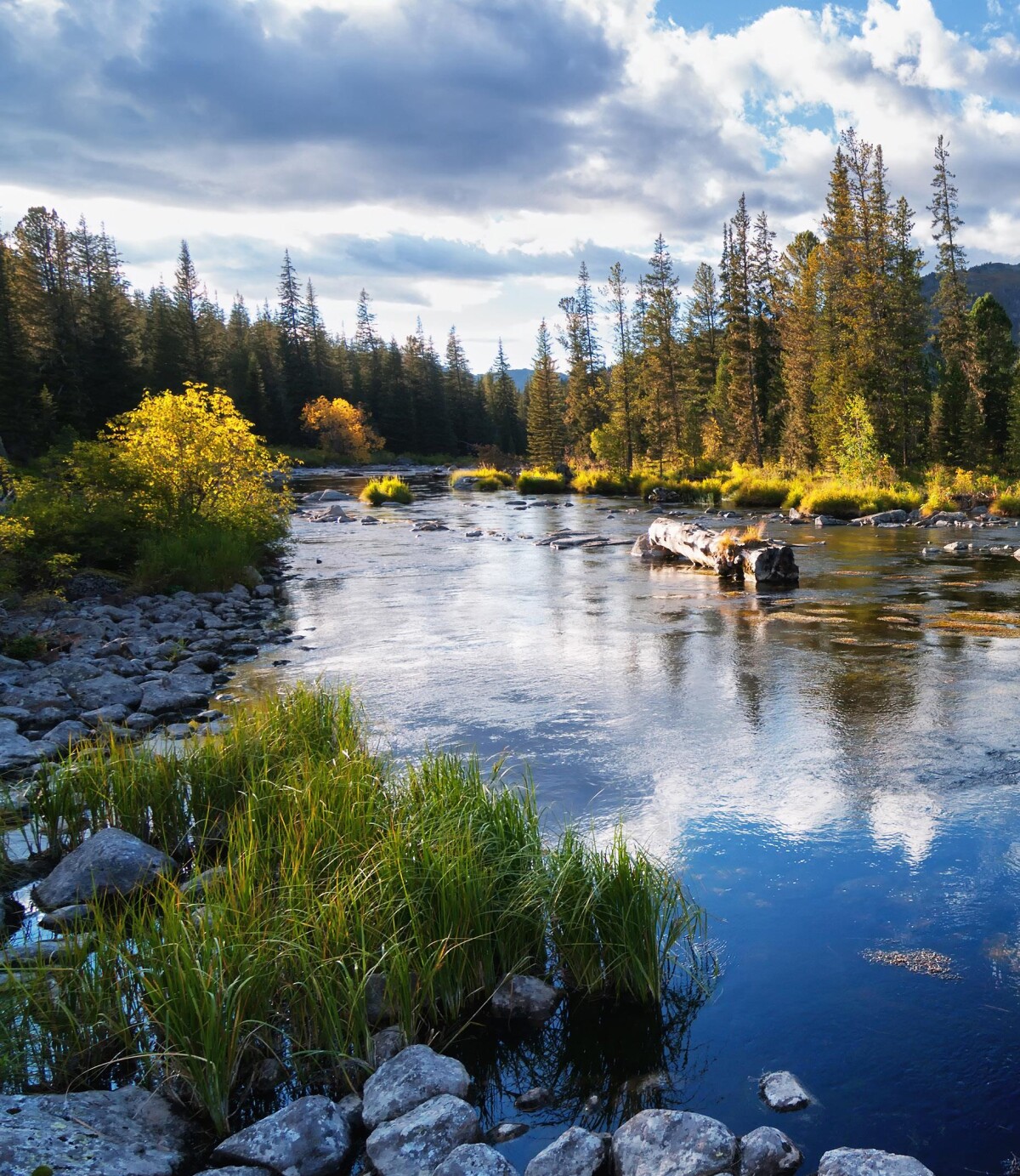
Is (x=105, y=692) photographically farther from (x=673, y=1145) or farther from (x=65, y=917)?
(x=673, y=1145)

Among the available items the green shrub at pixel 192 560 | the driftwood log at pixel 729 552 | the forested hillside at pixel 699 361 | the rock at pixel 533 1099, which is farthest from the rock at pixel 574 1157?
the forested hillside at pixel 699 361

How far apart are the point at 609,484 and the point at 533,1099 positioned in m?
48.2

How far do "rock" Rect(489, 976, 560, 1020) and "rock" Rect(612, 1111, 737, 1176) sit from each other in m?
1.03

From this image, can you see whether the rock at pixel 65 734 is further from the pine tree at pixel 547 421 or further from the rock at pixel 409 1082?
the pine tree at pixel 547 421

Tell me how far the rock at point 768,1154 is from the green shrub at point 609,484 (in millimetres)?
47831

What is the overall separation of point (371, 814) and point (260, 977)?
4.95 ft

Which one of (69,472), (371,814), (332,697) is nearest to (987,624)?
(332,697)

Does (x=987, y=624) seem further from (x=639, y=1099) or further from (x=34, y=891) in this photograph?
(x=34, y=891)

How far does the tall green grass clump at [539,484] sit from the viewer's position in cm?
5262

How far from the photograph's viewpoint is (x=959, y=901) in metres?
5.49

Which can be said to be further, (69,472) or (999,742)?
(69,472)

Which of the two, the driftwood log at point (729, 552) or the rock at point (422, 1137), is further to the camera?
the driftwood log at point (729, 552)

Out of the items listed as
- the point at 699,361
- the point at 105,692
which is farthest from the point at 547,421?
the point at 105,692

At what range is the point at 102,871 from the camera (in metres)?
5.43
